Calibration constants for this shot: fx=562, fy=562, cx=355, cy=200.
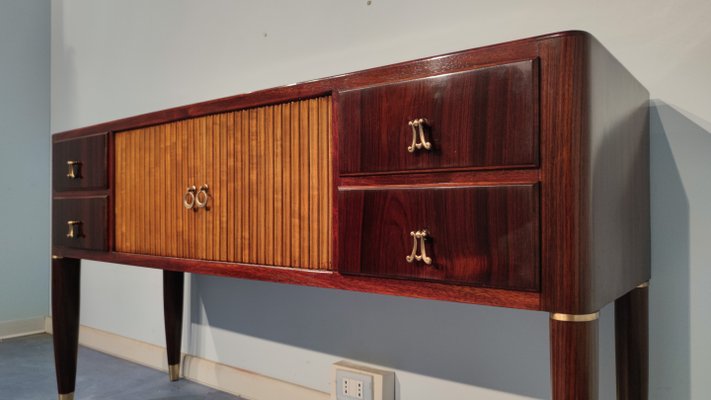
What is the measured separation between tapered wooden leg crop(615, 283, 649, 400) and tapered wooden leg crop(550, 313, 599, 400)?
321 mm

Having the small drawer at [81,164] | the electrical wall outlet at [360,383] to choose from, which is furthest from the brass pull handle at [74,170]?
the electrical wall outlet at [360,383]

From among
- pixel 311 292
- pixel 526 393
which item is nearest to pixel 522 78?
pixel 526 393

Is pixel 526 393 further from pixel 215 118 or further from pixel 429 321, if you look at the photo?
pixel 215 118

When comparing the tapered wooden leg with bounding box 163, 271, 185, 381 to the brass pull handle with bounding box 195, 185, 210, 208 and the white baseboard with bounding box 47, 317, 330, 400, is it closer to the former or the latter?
the white baseboard with bounding box 47, 317, 330, 400

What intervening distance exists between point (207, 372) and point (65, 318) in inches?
18.9

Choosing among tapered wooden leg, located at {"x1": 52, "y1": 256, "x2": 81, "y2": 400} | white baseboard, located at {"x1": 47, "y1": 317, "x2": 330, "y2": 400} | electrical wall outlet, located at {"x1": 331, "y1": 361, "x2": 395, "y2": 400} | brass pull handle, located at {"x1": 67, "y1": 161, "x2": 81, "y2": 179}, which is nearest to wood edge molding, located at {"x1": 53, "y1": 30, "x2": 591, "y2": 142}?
brass pull handle, located at {"x1": 67, "y1": 161, "x2": 81, "y2": 179}

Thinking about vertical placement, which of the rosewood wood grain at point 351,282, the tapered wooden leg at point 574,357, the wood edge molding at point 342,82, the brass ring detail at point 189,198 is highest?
the wood edge molding at point 342,82

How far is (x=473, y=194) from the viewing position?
75 cm

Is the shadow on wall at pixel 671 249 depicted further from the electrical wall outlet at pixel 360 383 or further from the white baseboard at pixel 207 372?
the white baseboard at pixel 207 372

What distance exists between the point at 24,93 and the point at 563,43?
8.11ft

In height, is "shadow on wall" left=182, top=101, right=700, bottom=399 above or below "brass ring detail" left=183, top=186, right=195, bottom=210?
below

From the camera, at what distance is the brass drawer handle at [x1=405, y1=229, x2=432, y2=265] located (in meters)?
0.79

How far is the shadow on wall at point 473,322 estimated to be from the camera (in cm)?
99

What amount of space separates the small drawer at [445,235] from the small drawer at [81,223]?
737 millimetres
